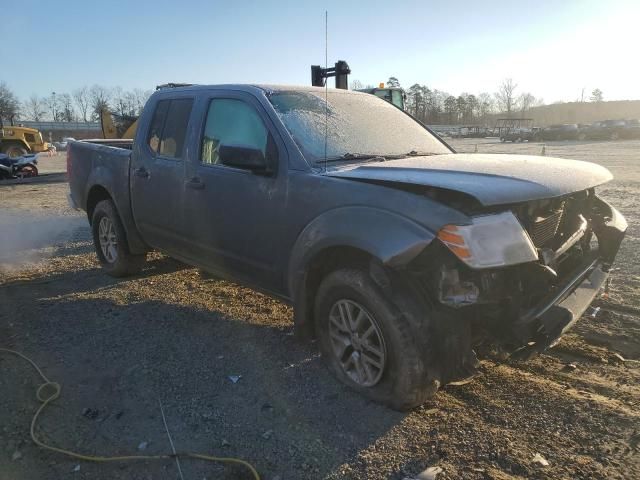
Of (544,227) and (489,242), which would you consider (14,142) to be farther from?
(489,242)

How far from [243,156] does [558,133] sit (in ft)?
149

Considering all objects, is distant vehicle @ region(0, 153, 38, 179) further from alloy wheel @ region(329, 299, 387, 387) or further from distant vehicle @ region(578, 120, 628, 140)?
distant vehicle @ region(578, 120, 628, 140)

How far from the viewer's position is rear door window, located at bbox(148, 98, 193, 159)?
4695mm

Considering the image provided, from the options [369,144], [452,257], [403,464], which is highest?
[369,144]

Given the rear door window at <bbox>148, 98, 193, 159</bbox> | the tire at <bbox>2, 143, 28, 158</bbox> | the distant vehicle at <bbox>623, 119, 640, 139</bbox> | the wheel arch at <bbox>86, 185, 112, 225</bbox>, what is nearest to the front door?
the rear door window at <bbox>148, 98, 193, 159</bbox>

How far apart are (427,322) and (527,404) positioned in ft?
3.03

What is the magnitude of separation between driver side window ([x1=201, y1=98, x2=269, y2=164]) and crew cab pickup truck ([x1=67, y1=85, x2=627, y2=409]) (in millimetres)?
15

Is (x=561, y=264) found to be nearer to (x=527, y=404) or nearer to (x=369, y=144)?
(x=527, y=404)

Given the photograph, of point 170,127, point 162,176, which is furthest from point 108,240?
point 170,127

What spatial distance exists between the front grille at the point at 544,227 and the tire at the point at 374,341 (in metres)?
0.85

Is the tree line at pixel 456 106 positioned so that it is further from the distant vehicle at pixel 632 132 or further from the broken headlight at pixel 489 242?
the broken headlight at pixel 489 242

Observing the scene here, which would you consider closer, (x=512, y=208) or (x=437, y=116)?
(x=512, y=208)

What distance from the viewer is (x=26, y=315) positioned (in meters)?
5.02

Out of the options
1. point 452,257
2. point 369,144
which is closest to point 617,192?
point 369,144
